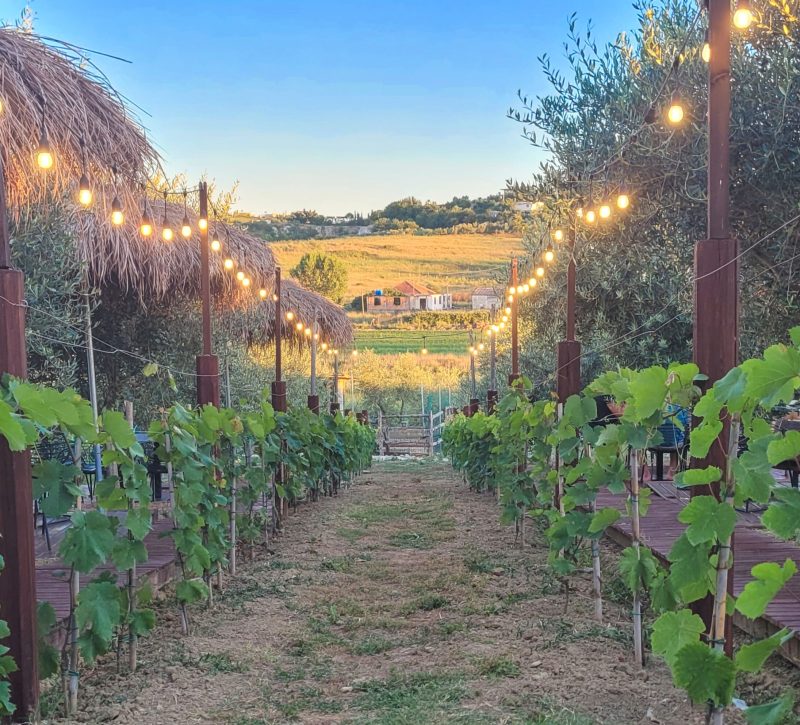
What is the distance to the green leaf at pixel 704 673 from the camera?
226 cm

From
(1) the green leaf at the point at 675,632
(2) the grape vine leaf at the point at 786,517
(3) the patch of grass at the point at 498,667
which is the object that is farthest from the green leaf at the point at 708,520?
(3) the patch of grass at the point at 498,667

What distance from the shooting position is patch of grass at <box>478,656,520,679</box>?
3.59m

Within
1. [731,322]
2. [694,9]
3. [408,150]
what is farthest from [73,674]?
[408,150]

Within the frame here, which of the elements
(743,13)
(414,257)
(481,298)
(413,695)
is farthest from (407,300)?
(413,695)

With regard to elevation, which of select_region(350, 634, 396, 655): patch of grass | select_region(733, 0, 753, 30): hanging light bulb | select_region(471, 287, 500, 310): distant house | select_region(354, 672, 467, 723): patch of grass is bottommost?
select_region(350, 634, 396, 655): patch of grass

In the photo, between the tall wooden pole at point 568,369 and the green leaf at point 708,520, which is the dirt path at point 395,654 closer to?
the green leaf at point 708,520

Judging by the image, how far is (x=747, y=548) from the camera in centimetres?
527

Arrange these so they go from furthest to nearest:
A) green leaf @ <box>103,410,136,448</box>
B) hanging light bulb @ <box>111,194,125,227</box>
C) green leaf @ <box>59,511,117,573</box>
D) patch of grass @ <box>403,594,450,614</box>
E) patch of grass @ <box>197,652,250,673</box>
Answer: hanging light bulb @ <box>111,194,125,227</box> → patch of grass @ <box>403,594,450,614</box> → patch of grass @ <box>197,652,250,673</box> → green leaf @ <box>103,410,136,448</box> → green leaf @ <box>59,511,117,573</box>

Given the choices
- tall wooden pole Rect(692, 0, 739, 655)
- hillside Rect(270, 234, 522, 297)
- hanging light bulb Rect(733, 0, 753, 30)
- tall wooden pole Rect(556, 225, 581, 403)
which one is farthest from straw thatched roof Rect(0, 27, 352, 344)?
hillside Rect(270, 234, 522, 297)

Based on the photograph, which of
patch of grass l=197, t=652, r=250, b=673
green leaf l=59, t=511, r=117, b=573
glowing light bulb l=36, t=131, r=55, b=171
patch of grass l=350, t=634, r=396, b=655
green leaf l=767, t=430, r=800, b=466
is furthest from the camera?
glowing light bulb l=36, t=131, r=55, b=171

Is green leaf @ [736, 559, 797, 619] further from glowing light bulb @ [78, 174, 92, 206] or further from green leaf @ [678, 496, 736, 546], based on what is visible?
glowing light bulb @ [78, 174, 92, 206]

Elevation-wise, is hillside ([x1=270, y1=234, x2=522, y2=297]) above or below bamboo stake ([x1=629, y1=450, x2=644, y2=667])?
above

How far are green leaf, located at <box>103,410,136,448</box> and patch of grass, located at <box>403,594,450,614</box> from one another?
91.2 inches

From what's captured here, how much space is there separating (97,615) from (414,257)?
5790 centimetres
